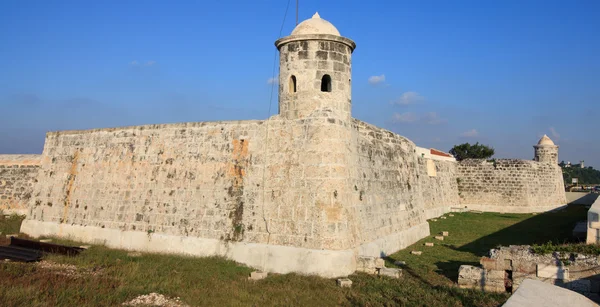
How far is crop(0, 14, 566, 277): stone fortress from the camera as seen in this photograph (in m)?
10.5

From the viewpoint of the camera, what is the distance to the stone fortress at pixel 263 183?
10.5 meters

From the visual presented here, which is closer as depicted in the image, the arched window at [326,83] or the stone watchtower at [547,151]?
the arched window at [326,83]

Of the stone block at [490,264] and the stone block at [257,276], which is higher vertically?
the stone block at [490,264]

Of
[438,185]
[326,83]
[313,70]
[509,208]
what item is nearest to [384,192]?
[326,83]

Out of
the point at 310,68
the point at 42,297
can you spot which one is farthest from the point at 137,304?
the point at 310,68

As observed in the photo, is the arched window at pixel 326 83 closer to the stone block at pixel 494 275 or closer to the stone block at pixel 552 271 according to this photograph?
the stone block at pixel 494 275

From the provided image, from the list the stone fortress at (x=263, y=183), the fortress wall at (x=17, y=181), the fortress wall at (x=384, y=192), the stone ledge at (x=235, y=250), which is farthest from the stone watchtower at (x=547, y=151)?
the fortress wall at (x=17, y=181)

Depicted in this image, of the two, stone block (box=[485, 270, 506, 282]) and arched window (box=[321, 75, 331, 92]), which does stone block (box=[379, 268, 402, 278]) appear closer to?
stone block (box=[485, 270, 506, 282])

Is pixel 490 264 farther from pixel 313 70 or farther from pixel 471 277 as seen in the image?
pixel 313 70

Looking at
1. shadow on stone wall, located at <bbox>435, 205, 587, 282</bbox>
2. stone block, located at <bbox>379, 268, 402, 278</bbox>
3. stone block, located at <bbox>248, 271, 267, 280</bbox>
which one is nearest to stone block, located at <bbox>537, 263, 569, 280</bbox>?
shadow on stone wall, located at <bbox>435, 205, 587, 282</bbox>

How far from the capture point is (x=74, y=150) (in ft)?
51.2

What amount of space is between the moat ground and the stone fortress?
2.17ft

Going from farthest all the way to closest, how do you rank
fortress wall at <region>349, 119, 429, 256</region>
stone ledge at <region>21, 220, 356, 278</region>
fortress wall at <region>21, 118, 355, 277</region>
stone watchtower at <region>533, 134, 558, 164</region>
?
stone watchtower at <region>533, 134, 558, 164</region> < fortress wall at <region>349, 119, 429, 256</region> < fortress wall at <region>21, 118, 355, 277</region> < stone ledge at <region>21, 220, 356, 278</region>

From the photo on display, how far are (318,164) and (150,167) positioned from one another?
5.57 m
